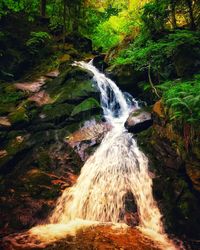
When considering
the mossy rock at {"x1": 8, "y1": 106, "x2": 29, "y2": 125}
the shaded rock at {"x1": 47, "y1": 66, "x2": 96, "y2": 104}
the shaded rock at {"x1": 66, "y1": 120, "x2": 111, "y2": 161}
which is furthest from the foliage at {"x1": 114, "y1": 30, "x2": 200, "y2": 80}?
the mossy rock at {"x1": 8, "y1": 106, "x2": 29, "y2": 125}

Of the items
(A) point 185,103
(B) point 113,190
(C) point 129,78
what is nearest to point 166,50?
(C) point 129,78

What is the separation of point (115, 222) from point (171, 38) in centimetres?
674

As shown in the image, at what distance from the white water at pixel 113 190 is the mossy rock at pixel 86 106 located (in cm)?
150

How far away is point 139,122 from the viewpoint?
9602 mm

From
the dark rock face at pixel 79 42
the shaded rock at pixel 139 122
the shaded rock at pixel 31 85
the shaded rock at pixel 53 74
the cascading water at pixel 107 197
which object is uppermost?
the dark rock face at pixel 79 42

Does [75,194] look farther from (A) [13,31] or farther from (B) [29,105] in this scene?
(A) [13,31]

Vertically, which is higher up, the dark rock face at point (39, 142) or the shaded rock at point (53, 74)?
the shaded rock at point (53, 74)

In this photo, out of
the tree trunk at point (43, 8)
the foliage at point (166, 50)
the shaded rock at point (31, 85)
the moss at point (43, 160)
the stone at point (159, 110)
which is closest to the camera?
the moss at point (43, 160)

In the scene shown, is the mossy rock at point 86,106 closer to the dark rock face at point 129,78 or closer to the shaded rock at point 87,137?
the shaded rock at point 87,137

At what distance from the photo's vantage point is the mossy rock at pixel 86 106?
10233 mm

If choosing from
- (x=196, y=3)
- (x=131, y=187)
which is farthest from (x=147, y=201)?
(x=196, y=3)

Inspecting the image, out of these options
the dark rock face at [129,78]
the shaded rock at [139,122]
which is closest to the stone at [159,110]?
the shaded rock at [139,122]

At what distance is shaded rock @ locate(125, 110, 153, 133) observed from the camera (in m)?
9.58

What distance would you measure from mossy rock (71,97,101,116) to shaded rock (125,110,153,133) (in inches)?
63.4
